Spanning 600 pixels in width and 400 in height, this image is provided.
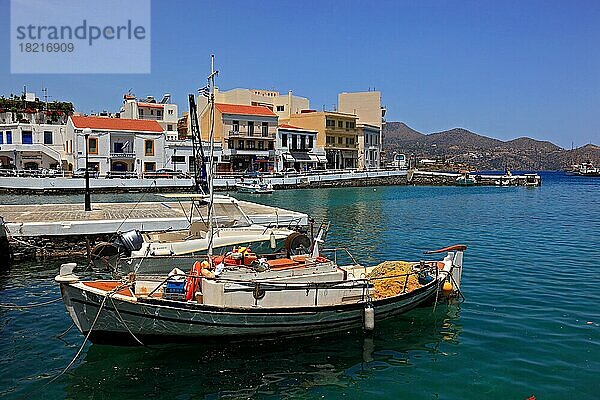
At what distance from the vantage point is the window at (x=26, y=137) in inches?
2746

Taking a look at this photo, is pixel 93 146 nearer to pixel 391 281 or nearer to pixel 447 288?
pixel 391 281

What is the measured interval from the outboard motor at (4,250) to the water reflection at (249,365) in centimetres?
1099

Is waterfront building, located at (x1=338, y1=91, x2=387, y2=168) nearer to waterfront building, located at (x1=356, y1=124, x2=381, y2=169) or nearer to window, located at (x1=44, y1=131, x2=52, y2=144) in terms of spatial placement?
waterfront building, located at (x1=356, y1=124, x2=381, y2=169)

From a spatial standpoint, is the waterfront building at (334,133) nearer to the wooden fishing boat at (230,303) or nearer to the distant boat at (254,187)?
the distant boat at (254,187)

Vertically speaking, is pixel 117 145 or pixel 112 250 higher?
pixel 117 145

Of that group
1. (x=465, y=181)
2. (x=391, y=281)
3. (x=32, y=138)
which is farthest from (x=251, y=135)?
(x=391, y=281)

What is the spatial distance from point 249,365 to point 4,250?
14534mm

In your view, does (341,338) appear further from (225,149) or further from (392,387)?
(225,149)

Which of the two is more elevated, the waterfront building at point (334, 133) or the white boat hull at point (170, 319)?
the waterfront building at point (334, 133)

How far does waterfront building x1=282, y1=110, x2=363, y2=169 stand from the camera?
97250 millimetres

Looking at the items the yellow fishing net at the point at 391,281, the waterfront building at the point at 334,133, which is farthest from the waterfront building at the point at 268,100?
the yellow fishing net at the point at 391,281

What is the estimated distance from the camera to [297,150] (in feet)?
301

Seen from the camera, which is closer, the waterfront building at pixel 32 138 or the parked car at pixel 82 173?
the parked car at pixel 82 173

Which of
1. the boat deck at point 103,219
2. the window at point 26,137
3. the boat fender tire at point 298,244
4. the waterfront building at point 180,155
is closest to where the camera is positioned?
the boat fender tire at point 298,244
